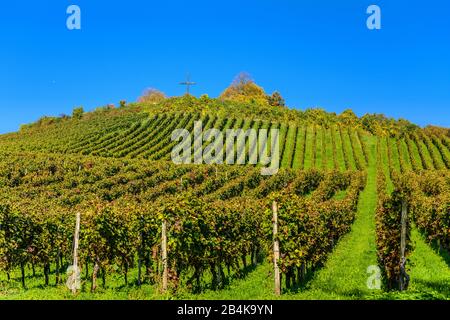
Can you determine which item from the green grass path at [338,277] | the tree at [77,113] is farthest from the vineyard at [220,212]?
the tree at [77,113]

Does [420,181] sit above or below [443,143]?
below

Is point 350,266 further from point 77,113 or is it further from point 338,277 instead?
point 77,113

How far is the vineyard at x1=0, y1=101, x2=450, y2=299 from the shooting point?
758 inches

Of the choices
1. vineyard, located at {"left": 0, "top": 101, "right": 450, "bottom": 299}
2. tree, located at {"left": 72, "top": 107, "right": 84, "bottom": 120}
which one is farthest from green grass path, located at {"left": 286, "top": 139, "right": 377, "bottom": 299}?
tree, located at {"left": 72, "top": 107, "right": 84, "bottom": 120}

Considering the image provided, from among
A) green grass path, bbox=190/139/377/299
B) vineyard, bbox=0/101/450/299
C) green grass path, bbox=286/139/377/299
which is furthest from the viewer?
vineyard, bbox=0/101/450/299

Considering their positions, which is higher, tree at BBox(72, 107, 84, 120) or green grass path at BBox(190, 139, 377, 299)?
tree at BBox(72, 107, 84, 120)

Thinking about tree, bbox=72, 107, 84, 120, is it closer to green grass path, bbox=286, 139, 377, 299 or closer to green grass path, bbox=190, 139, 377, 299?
green grass path, bbox=286, 139, 377, 299

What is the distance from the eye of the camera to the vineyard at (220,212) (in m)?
19.2

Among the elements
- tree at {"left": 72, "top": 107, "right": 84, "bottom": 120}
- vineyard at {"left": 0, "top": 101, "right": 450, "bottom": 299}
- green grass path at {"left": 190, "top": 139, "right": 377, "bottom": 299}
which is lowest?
green grass path at {"left": 190, "top": 139, "right": 377, "bottom": 299}

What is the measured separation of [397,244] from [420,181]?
49334 millimetres

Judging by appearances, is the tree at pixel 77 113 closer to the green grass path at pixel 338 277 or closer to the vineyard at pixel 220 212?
the vineyard at pixel 220 212

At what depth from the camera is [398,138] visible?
389 feet
